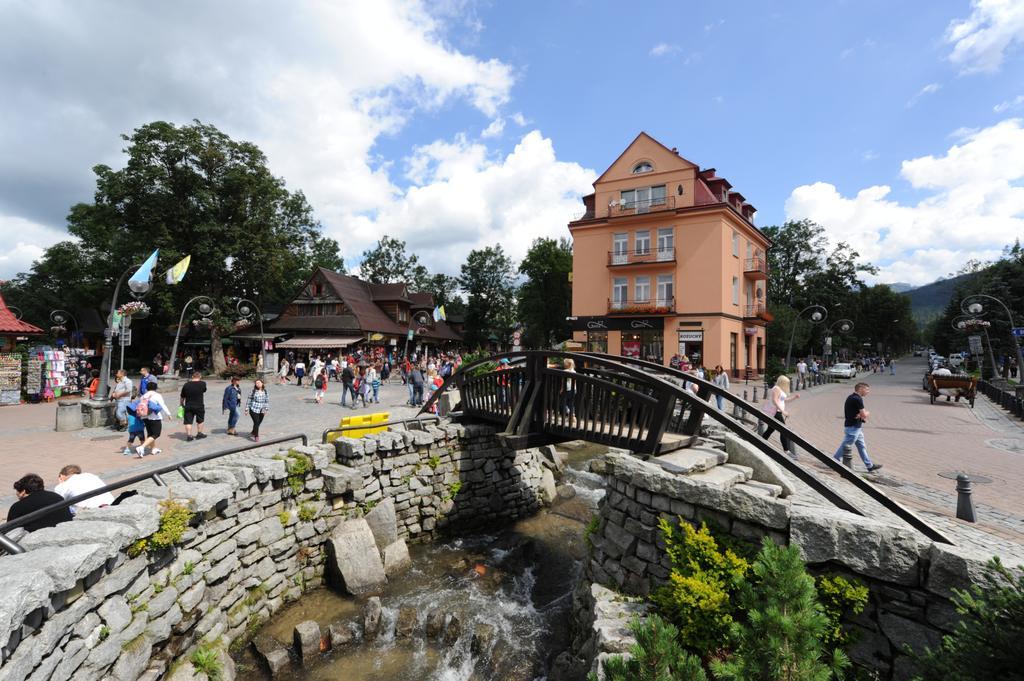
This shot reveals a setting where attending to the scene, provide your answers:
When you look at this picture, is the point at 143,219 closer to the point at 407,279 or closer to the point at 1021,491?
the point at 407,279

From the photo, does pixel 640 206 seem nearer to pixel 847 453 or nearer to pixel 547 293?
pixel 547 293

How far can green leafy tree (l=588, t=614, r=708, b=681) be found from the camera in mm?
3154

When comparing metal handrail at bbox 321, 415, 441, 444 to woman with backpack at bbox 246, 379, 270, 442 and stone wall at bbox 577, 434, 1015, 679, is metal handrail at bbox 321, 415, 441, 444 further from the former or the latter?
stone wall at bbox 577, 434, 1015, 679

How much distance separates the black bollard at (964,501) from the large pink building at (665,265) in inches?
856

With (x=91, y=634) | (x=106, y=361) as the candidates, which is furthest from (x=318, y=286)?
(x=91, y=634)

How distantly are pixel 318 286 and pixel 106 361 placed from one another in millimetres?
26240

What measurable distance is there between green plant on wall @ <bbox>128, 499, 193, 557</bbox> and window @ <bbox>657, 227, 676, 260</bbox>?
28311mm

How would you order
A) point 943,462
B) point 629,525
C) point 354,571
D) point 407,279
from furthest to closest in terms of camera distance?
1. point 407,279
2. point 943,462
3. point 354,571
4. point 629,525

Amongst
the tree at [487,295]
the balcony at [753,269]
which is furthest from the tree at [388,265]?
the balcony at [753,269]

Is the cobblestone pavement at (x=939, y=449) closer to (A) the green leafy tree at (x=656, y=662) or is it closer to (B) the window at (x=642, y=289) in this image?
(A) the green leafy tree at (x=656, y=662)

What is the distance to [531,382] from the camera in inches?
314

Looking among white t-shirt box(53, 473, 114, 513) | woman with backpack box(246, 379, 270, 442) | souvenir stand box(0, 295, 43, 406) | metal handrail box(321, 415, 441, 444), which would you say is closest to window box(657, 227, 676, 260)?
metal handrail box(321, 415, 441, 444)

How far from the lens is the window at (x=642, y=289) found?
29750 mm

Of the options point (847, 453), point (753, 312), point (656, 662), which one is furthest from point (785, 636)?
point (753, 312)
